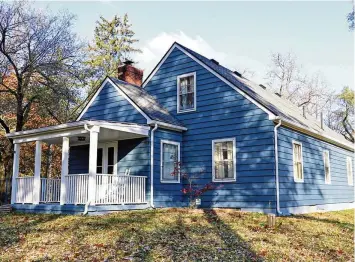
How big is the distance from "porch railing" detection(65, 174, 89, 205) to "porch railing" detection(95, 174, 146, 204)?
0.37m

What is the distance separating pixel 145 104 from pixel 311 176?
24.2 feet

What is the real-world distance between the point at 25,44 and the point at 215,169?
12.3 metres

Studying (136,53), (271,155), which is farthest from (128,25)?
(271,155)

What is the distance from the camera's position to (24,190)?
13773mm

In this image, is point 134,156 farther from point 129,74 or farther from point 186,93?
point 129,74

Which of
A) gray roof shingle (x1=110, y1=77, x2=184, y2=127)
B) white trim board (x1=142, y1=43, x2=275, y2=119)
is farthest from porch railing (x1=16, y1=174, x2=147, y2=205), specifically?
white trim board (x1=142, y1=43, x2=275, y2=119)

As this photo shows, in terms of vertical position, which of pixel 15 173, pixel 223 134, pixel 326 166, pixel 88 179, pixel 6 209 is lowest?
pixel 6 209

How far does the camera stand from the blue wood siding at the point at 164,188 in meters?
13.4

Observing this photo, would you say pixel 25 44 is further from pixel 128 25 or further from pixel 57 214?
pixel 128 25

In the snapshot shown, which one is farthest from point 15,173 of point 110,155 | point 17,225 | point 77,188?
point 17,225

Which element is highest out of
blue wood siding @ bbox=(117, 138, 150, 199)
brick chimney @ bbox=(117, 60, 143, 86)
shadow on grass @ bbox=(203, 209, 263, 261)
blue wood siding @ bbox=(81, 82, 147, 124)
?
brick chimney @ bbox=(117, 60, 143, 86)

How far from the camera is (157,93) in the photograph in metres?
16.5

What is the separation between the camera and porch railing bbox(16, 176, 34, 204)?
44.6 ft

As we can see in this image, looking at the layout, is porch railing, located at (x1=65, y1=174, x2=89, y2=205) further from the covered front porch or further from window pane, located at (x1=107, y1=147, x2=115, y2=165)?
window pane, located at (x1=107, y1=147, x2=115, y2=165)
